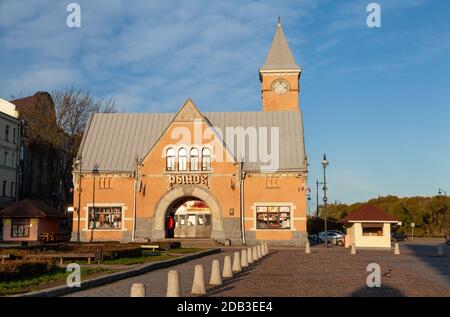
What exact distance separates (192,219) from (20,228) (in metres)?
15.4

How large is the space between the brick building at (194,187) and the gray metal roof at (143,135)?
0.13 metres

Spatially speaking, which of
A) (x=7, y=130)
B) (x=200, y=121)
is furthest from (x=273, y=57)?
(x=7, y=130)

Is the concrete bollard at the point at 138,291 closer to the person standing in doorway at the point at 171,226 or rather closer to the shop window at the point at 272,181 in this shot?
the shop window at the point at 272,181

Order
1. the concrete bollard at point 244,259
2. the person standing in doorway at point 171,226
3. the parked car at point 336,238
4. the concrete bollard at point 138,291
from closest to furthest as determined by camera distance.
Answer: the concrete bollard at point 138,291 → the concrete bollard at point 244,259 → the person standing in doorway at point 171,226 → the parked car at point 336,238

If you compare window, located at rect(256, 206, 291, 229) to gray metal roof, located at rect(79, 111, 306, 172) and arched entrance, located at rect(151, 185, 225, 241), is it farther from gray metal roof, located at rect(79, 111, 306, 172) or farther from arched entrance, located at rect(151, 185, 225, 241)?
gray metal roof, located at rect(79, 111, 306, 172)

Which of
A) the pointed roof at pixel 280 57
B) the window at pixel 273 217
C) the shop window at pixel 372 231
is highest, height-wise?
the pointed roof at pixel 280 57

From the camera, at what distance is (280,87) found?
2498 inches

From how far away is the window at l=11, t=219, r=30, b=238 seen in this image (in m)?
46.3

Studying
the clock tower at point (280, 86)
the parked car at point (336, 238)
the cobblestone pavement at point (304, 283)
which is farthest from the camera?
the clock tower at point (280, 86)

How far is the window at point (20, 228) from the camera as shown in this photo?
1823 inches

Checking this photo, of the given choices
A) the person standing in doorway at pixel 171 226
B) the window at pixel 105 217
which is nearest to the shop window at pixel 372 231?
the person standing in doorway at pixel 171 226

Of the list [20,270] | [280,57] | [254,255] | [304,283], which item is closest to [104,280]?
[20,270]

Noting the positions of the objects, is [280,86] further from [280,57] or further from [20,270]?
[20,270]
